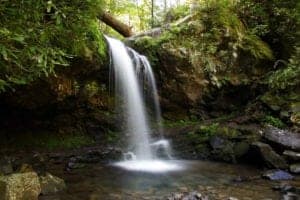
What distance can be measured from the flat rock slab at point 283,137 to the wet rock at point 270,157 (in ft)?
1.32

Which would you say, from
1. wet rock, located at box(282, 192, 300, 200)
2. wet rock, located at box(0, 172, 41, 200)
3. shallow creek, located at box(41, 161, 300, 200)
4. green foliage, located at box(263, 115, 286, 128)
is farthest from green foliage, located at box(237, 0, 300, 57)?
wet rock, located at box(0, 172, 41, 200)

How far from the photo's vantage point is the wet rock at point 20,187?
5.75 m

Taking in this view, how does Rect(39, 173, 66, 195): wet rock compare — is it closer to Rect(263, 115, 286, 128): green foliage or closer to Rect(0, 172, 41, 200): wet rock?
Rect(0, 172, 41, 200): wet rock

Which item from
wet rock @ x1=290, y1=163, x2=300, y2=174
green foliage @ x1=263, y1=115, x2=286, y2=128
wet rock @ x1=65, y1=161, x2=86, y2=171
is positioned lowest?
wet rock @ x1=65, y1=161, x2=86, y2=171

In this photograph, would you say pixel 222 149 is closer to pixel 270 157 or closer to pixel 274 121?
pixel 270 157

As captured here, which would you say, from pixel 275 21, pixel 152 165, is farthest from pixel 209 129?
pixel 275 21

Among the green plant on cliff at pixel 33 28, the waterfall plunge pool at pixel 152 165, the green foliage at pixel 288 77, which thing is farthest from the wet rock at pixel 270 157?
the green plant on cliff at pixel 33 28

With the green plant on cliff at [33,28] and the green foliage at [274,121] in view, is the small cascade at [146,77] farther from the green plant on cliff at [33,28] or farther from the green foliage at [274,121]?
the green plant on cliff at [33,28]

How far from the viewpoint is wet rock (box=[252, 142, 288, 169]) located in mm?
8727

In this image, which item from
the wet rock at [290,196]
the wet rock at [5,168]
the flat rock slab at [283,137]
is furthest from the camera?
the flat rock slab at [283,137]

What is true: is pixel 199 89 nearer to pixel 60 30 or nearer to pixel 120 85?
pixel 120 85

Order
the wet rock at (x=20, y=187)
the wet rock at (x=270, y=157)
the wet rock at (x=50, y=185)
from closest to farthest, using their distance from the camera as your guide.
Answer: the wet rock at (x=20, y=187) → the wet rock at (x=50, y=185) → the wet rock at (x=270, y=157)

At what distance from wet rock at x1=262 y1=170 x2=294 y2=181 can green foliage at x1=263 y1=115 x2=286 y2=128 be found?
274 cm

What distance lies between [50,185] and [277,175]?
15.0 ft
